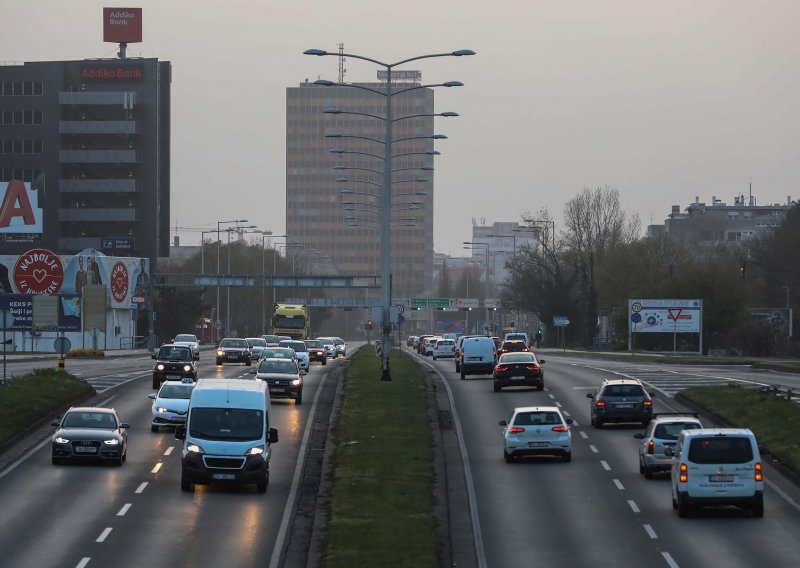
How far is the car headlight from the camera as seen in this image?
30.7m

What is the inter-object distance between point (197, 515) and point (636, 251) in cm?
10559

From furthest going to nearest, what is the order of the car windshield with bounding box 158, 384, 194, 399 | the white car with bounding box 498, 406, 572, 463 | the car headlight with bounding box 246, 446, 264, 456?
1. the car windshield with bounding box 158, 384, 194, 399
2. the white car with bounding box 498, 406, 572, 463
3. the car headlight with bounding box 246, 446, 264, 456

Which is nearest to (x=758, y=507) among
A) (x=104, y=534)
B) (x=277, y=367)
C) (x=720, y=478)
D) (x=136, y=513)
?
(x=720, y=478)

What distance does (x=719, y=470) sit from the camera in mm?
26859

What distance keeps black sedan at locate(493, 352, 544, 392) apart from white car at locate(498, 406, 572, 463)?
64.3 ft

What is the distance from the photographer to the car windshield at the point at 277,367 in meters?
51.9

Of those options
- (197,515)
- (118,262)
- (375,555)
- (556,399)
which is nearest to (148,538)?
(197,515)

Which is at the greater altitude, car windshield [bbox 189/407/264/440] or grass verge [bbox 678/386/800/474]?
car windshield [bbox 189/407/264/440]

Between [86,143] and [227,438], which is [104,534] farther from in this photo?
[86,143]

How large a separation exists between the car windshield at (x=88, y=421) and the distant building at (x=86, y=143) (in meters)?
123

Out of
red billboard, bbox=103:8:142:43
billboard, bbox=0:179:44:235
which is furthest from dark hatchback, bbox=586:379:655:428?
red billboard, bbox=103:8:142:43

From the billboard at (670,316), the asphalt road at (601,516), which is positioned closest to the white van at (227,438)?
the asphalt road at (601,516)

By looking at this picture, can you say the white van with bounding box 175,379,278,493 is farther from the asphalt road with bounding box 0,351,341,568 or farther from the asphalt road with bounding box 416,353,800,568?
the asphalt road with bounding box 416,353,800,568

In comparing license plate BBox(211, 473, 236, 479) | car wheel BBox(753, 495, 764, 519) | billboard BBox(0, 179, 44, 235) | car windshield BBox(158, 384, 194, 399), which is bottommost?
car wheel BBox(753, 495, 764, 519)
